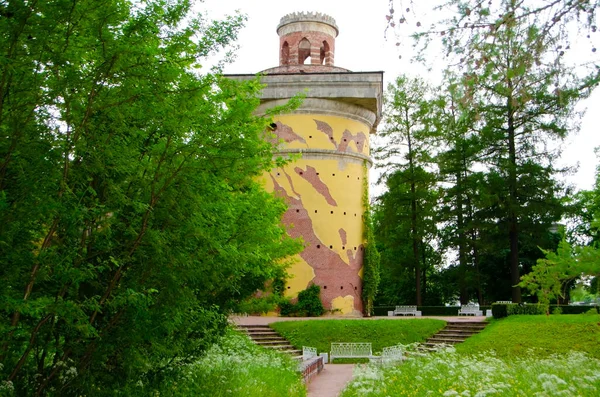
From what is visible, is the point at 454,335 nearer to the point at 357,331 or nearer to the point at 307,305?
the point at 357,331

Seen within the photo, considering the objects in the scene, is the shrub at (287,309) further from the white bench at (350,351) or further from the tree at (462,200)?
the tree at (462,200)

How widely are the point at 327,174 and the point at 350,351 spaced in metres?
10.3

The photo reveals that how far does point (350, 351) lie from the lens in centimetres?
1922

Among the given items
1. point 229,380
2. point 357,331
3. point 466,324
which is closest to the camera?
point 229,380

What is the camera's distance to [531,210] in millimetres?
29234

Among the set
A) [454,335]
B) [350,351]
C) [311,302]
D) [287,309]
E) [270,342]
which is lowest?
[350,351]

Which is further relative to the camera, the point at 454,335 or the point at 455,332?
the point at 455,332

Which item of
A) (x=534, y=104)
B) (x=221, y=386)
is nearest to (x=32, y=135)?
(x=221, y=386)

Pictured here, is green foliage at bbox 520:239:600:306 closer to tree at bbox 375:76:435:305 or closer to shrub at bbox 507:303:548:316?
shrub at bbox 507:303:548:316

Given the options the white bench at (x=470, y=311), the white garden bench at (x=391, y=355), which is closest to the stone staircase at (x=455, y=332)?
the white garden bench at (x=391, y=355)

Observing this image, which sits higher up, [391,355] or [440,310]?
[440,310]

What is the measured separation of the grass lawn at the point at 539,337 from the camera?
1636 centimetres

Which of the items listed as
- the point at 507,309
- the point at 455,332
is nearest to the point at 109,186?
the point at 455,332

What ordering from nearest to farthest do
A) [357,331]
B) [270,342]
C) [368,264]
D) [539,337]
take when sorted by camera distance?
1. [539,337]
2. [270,342]
3. [357,331]
4. [368,264]
